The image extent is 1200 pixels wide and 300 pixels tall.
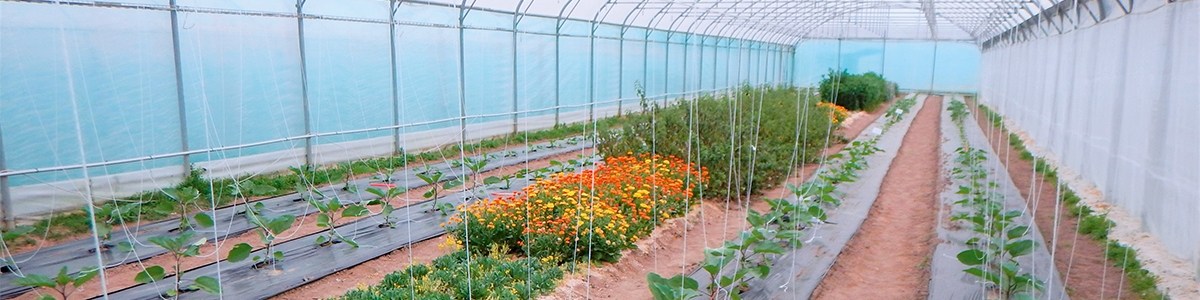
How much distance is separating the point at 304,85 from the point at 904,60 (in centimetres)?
2477

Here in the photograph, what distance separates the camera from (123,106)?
708 cm

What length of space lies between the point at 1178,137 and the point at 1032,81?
339 inches

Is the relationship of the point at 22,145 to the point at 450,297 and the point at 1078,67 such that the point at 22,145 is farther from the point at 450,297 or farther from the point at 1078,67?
the point at 1078,67

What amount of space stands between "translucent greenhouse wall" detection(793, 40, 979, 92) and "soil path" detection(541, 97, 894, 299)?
21.0 m

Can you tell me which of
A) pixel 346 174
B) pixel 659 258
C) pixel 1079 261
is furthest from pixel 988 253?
pixel 346 174

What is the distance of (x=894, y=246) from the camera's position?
22.6 feet

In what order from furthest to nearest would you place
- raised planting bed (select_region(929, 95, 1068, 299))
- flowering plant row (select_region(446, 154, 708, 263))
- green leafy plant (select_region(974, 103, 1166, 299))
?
flowering plant row (select_region(446, 154, 708, 263)), green leafy plant (select_region(974, 103, 1166, 299)), raised planting bed (select_region(929, 95, 1068, 299))

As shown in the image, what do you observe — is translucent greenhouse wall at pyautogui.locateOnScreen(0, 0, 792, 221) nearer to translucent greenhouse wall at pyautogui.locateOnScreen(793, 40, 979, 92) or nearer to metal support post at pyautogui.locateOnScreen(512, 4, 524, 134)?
metal support post at pyautogui.locateOnScreen(512, 4, 524, 134)

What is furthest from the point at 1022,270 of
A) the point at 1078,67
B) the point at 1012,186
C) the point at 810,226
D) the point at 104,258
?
the point at 104,258

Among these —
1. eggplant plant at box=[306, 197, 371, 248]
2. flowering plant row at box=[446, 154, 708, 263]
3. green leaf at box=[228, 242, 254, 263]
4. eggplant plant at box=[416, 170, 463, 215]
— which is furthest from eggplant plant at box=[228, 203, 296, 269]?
eggplant plant at box=[416, 170, 463, 215]

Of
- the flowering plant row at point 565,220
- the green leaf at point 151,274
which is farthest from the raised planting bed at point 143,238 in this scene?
the flowering plant row at point 565,220

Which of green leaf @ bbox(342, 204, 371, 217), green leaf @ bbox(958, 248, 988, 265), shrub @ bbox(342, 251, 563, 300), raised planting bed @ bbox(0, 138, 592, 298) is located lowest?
raised planting bed @ bbox(0, 138, 592, 298)

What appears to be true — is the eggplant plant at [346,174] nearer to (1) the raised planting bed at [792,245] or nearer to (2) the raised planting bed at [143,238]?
(2) the raised planting bed at [143,238]

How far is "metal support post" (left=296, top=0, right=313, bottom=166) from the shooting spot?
28.9ft
